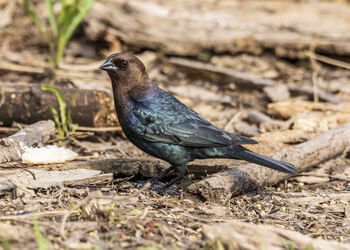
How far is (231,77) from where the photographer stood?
781cm

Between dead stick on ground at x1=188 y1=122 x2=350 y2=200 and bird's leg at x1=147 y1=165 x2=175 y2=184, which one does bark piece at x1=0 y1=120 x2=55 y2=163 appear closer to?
bird's leg at x1=147 y1=165 x2=175 y2=184

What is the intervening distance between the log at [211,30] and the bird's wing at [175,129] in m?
3.47

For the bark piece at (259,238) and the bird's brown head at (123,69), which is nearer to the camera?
the bark piece at (259,238)

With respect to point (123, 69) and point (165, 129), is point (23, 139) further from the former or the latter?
point (165, 129)

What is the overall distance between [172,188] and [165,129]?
534mm

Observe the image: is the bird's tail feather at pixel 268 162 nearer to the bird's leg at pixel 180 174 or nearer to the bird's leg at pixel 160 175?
the bird's leg at pixel 180 174

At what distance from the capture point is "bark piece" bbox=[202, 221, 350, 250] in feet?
10.4

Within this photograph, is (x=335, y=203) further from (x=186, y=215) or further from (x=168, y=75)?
(x=168, y=75)

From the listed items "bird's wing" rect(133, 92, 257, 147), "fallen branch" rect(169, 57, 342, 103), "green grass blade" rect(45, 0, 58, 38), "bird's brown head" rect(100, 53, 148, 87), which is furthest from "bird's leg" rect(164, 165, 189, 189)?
"green grass blade" rect(45, 0, 58, 38)

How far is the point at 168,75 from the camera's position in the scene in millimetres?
8109

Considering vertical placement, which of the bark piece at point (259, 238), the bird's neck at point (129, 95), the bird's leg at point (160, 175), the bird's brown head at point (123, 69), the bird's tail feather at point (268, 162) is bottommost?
the bird's leg at point (160, 175)

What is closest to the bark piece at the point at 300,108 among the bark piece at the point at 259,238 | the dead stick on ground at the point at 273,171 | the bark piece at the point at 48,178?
the dead stick on ground at the point at 273,171

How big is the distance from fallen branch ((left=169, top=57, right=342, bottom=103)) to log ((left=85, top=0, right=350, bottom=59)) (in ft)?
0.92

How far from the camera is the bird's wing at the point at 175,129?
183 inches
